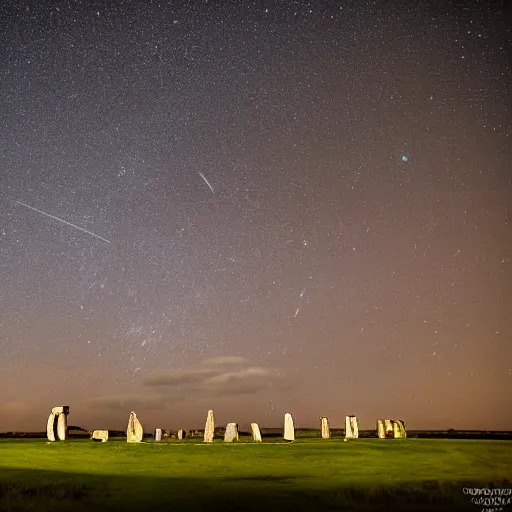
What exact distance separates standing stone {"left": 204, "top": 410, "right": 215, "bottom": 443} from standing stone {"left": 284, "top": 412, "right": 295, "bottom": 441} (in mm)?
3630

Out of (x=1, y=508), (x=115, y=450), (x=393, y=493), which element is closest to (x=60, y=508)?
(x=1, y=508)

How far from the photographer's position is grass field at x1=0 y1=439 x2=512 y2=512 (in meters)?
11.0

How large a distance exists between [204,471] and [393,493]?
5809 mm

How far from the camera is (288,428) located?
3206 centimetres

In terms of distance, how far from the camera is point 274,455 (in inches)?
824

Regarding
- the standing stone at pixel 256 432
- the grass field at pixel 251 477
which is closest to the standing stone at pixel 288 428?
the standing stone at pixel 256 432

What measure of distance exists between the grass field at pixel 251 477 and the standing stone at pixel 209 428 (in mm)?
6633

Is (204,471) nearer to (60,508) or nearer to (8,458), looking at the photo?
(60,508)

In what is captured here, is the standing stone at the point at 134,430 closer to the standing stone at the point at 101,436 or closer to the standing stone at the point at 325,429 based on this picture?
the standing stone at the point at 101,436

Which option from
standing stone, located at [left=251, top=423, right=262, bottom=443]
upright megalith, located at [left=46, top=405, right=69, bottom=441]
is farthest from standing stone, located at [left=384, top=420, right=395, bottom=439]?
upright megalith, located at [left=46, top=405, right=69, bottom=441]

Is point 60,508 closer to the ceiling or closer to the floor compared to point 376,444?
closer to the floor

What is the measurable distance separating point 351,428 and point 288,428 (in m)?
3.83

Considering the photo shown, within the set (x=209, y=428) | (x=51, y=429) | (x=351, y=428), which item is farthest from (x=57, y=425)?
(x=351, y=428)

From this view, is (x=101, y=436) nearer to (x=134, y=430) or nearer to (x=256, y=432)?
(x=134, y=430)
